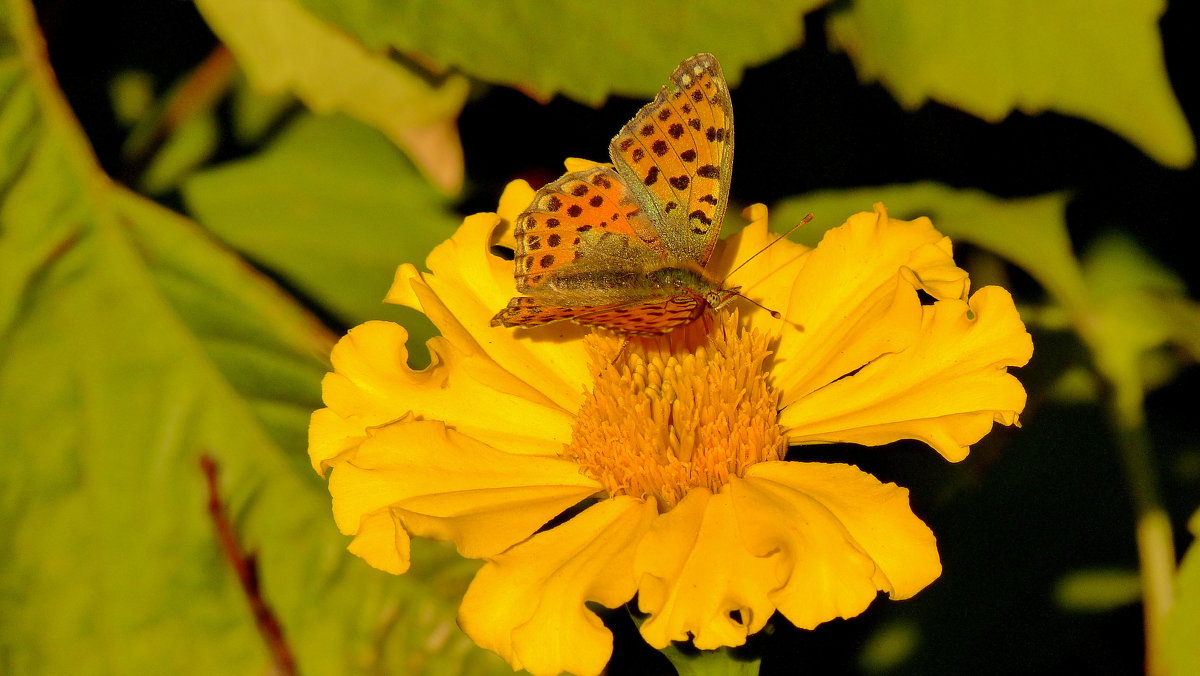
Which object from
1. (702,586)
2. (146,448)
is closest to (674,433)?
(702,586)

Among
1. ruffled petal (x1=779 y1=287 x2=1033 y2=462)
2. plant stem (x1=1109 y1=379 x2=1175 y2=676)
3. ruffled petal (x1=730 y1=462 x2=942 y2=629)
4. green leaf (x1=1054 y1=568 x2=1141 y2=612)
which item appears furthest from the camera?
green leaf (x1=1054 y1=568 x2=1141 y2=612)

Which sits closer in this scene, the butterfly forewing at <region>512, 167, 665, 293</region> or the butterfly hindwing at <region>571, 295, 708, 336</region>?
the butterfly hindwing at <region>571, 295, 708, 336</region>

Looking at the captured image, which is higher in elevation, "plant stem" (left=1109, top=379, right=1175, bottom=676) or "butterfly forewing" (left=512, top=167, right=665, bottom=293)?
"butterfly forewing" (left=512, top=167, right=665, bottom=293)

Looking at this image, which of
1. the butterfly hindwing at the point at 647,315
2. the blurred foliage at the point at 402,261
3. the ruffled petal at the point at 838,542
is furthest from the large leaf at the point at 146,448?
the ruffled petal at the point at 838,542

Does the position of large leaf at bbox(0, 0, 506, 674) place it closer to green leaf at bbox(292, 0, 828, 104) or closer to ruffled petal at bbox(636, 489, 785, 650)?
green leaf at bbox(292, 0, 828, 104)

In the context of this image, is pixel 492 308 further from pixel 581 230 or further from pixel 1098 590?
pixel 1098 590

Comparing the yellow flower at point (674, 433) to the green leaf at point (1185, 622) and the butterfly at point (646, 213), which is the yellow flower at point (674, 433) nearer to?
the butterfly at point (646, 213)

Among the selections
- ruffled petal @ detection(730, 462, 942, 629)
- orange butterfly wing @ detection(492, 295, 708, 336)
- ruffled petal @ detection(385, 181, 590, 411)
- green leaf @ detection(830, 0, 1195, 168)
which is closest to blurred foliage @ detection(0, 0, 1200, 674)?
green leaf @ detection(830, 0, 1195, 168)
